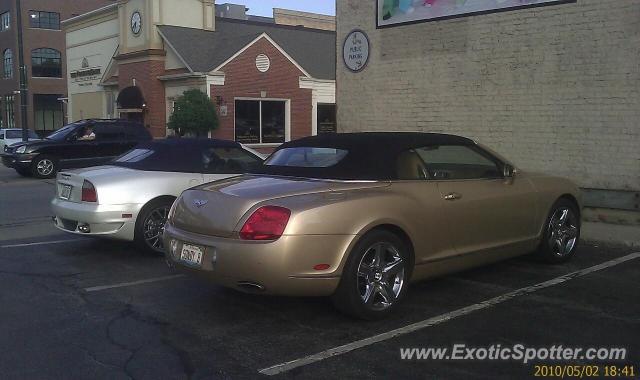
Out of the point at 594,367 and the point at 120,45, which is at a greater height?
the point at 120,45

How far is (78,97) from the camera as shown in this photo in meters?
36.7

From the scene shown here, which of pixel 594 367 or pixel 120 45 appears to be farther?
pixel 120 45

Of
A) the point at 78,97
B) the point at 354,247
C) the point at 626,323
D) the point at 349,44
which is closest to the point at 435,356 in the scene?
the point at 354,247

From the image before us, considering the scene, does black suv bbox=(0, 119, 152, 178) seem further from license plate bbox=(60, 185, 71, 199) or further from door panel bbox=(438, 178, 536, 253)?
door panel bbox=(438, 178, 536, 253)

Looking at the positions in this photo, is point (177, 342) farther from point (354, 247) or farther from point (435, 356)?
point (435, 356)

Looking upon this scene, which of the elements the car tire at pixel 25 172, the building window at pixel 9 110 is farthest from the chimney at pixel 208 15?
the building window at pixel 9 110

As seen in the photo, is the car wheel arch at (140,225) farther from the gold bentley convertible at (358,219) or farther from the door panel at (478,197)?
the door panel at (478,197)

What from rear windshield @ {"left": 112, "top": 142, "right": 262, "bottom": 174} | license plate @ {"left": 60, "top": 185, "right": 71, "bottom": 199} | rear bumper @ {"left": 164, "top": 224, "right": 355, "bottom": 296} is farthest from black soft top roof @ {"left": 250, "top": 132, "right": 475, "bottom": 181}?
license plate @ {"left": 60, "top": 185, "right": 71, "bottom": 199}

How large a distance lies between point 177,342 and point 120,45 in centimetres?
2868

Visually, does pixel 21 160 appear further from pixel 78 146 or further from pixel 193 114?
pixel 193 114

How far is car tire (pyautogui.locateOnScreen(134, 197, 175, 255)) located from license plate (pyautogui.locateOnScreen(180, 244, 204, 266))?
7.61 ft

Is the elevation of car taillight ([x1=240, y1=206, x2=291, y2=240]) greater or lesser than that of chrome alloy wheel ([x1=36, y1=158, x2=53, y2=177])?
greater

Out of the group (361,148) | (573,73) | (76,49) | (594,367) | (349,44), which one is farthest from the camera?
(76,49)

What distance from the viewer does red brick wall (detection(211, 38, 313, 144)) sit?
2712cm
